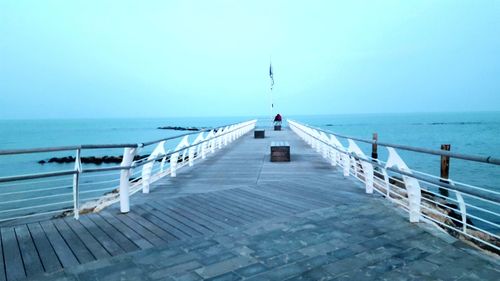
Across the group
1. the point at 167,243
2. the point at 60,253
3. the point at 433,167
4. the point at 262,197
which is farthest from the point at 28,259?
the point at 433,167

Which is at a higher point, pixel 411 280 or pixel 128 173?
pixel 128 173

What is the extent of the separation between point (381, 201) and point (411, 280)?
2.79m

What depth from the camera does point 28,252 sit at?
3535 mm

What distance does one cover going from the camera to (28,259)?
3365mm

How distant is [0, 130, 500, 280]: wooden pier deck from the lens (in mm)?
3047

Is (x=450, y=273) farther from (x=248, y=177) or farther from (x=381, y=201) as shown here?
(x=248, y=177)

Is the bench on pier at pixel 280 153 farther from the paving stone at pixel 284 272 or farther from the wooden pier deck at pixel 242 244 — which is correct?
the paving stone at pixel 284 272

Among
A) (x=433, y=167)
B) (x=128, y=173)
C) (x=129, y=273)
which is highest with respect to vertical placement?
(x=128, y=173)

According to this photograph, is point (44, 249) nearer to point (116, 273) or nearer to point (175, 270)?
point (116, 273)

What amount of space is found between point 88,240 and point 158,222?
908 mm

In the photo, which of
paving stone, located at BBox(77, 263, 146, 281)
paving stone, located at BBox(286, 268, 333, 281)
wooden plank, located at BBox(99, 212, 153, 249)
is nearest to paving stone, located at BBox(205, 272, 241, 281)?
paving stone, located at BBox(286, 268, 333, 281)

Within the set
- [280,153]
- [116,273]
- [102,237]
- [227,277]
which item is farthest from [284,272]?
[280,153]

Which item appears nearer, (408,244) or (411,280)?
(411,280)

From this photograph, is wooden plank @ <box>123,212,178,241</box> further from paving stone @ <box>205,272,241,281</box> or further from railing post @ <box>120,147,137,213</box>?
paving stone @ <box>205,272,241,281</box>
